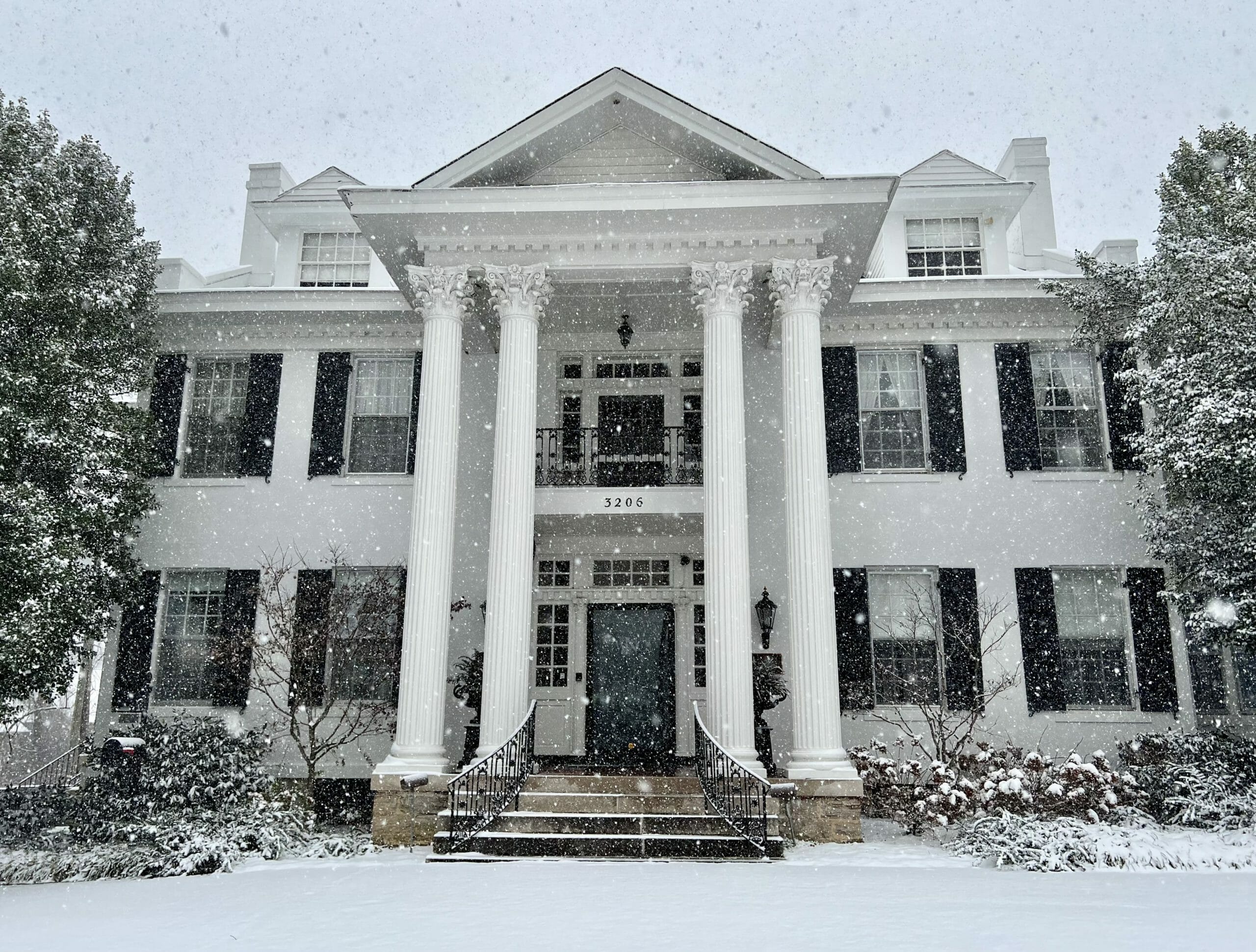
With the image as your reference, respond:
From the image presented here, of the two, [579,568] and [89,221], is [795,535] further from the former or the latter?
[89,221]

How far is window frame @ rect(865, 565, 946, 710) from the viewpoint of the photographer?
12992 millimetres

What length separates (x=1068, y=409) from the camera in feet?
45.9

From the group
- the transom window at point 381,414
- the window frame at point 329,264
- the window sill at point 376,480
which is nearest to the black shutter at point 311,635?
the window sill at point 376,480

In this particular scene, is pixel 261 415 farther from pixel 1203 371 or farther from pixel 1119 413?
pixel 1203 371

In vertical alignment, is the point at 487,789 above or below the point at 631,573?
below

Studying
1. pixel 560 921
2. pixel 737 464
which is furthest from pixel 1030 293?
pixel 560 921

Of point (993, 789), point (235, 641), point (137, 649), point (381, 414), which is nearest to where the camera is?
point (993, 789)

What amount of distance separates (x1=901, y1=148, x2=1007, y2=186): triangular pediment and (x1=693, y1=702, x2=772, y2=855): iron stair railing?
998 centimetres

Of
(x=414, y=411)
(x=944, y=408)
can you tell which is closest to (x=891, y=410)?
(x=944, y=408)

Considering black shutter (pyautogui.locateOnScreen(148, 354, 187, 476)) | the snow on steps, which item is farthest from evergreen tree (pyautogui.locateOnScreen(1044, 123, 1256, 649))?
black shutter (pyautogui.locateOnScreen(148, 354, 187, 476))

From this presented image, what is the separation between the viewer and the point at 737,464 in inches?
444

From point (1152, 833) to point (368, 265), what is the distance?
13776mm

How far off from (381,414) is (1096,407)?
35.6ft

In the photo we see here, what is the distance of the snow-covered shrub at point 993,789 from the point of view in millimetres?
10422
